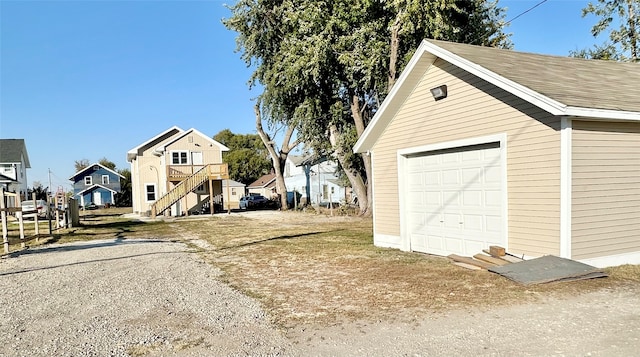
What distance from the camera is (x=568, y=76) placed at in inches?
335

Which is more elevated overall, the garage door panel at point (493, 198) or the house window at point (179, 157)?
the house window at point (179, 157)

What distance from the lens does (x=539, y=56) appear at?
1020 cm

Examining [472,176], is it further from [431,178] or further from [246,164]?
[246,164]

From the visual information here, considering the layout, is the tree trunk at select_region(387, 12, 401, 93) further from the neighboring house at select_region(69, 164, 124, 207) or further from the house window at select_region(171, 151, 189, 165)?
the neighboring house at select_region(69, 164, 124, 207)

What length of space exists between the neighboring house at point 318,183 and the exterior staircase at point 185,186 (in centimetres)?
737

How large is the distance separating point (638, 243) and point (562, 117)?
280 centimetres

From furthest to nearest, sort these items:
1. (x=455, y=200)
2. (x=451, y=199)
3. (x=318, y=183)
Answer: (x=318, y=183), (x=451, y=199), (x=455, y=200)

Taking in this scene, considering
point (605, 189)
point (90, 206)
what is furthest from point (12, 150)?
point (605, 189)

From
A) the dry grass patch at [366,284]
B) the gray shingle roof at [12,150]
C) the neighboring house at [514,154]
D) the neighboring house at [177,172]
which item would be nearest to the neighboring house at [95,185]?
the gray shingle roof at [12,150]

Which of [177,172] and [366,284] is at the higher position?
[177,172]

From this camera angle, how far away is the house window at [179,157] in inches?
1221

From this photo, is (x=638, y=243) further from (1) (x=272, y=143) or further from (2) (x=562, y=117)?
(1) (x=272, y=143)

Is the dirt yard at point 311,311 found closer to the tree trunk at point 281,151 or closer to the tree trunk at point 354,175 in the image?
the tree trunk at point 354,175

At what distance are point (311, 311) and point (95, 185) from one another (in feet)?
179
